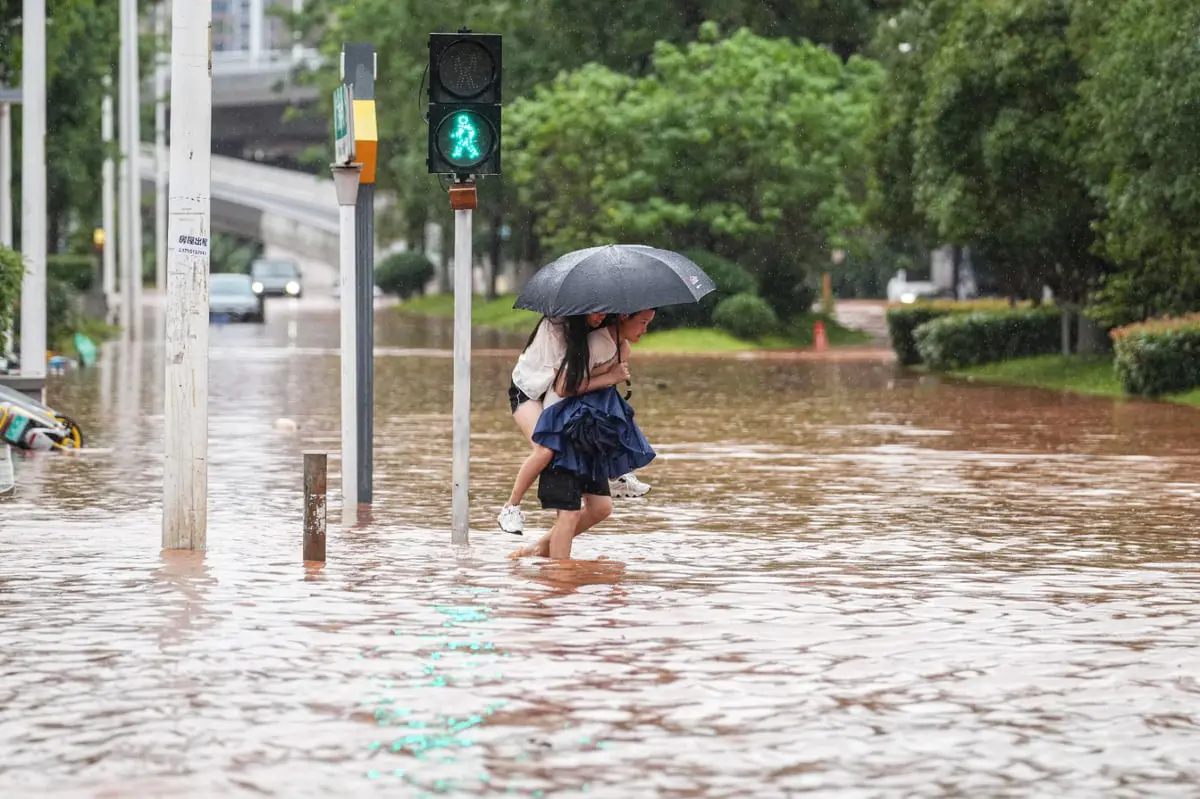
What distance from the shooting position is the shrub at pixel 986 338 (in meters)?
40.3

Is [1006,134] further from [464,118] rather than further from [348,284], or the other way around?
[464,118]

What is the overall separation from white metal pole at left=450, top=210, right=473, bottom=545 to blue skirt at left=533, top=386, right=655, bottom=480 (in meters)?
0.87

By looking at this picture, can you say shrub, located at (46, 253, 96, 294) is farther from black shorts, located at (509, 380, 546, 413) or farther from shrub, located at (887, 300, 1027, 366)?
black shorts, located at (509, 380, 546, 413)

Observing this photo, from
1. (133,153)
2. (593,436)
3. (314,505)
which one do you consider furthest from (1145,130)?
(133,153)

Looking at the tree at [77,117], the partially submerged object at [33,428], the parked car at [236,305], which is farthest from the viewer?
the parked car at [236,305]

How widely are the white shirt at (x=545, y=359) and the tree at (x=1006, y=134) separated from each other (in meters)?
23.6

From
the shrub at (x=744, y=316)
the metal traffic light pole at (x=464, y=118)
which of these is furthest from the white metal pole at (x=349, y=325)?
the shrub at (x=744, y=316)

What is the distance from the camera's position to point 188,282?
1317 cm

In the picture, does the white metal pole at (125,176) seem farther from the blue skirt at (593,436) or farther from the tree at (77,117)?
the blue skirt at (593,436)

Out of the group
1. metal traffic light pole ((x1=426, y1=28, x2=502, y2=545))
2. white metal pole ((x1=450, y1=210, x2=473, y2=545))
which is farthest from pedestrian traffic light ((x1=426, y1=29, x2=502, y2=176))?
white metal pole ((x1=450, y1=210, x2=473, y2=545))

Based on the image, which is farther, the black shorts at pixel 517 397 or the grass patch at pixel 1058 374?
the grass patch at pixel 1058 374

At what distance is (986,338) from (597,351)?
28.1 m

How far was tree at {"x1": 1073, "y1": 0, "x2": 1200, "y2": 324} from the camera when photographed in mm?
29453

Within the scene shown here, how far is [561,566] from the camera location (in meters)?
12.9
